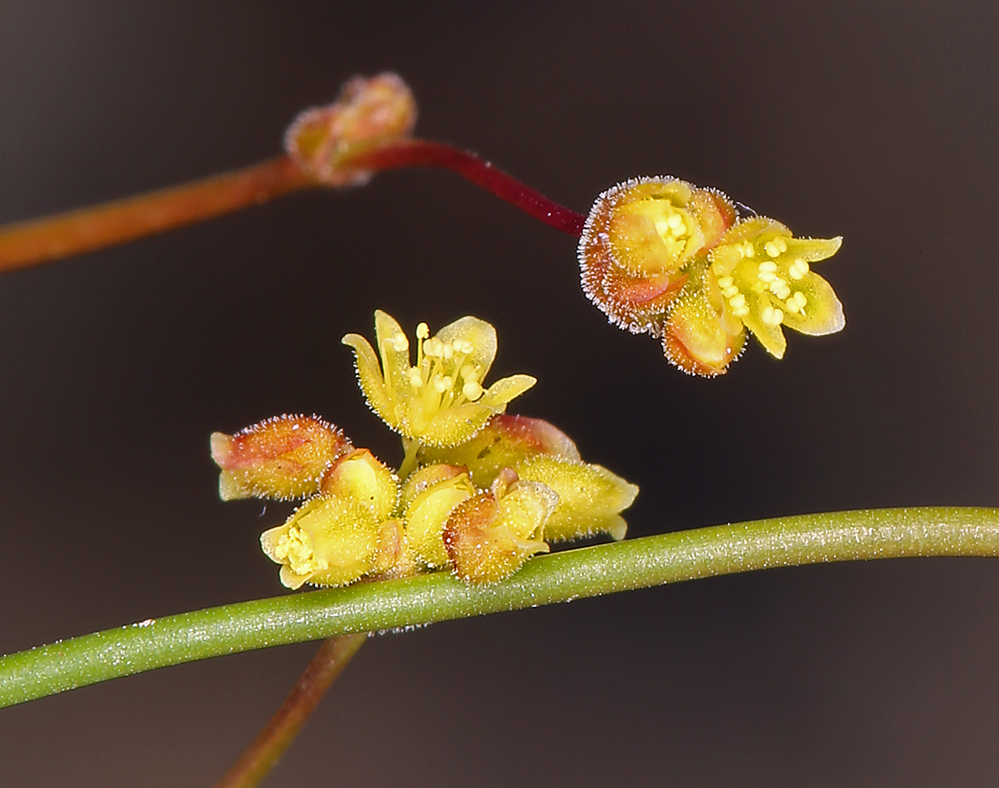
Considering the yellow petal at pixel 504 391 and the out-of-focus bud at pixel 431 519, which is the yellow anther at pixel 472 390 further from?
the out-of-focus bud at pixel 431 519

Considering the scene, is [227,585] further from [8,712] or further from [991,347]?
[991,347]

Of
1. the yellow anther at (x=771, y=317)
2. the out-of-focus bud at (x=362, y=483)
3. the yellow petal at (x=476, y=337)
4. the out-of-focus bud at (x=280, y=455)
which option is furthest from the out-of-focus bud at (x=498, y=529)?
the yellow anther at (x=771, y=317)

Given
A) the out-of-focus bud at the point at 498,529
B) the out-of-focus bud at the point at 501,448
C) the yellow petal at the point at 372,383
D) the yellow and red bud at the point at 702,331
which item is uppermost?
the yellow petal at the point at 372,383

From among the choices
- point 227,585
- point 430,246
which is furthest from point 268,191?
point 227,585

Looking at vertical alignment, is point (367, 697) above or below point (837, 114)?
below

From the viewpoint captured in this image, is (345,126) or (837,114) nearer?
(345,126)

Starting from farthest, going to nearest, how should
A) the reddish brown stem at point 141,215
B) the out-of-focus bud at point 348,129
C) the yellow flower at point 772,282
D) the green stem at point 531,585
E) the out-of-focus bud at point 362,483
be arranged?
1. the yellow flower at point 772,282
2. the out-of-focus bud at point 362,483
3. the green stem at point 531,585
4. the out-of-focus bud at point 348,129
5. the reddish brown stem at point 141,215

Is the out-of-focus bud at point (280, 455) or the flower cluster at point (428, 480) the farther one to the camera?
the out-of-focus bud at point (280, 455)

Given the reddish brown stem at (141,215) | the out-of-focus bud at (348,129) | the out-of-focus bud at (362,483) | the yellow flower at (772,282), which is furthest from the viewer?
the yellow flower at (772,282)
